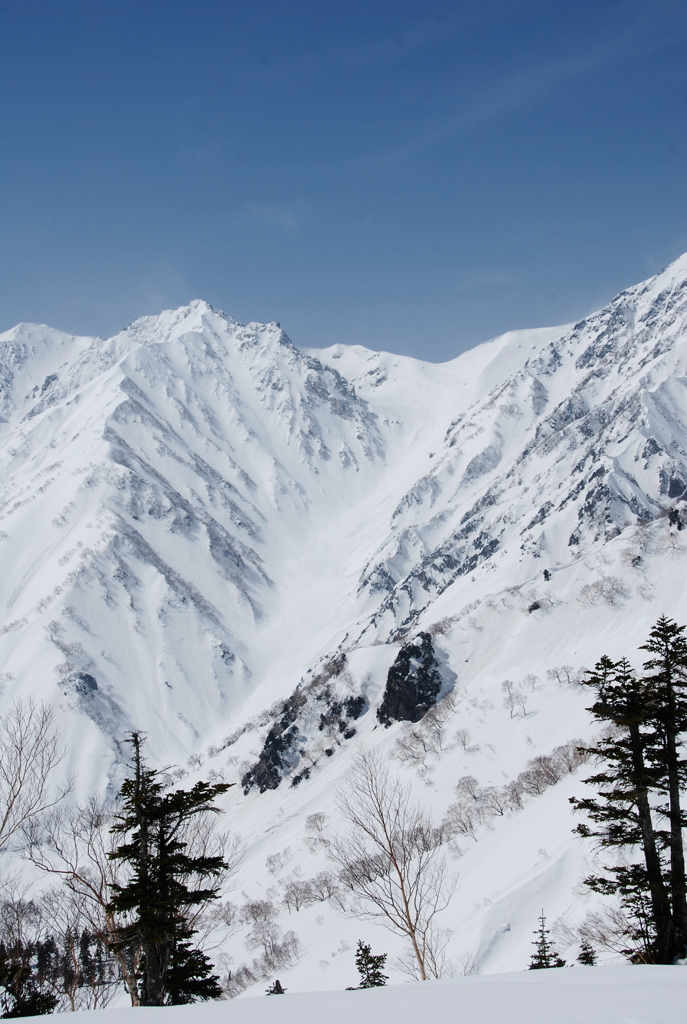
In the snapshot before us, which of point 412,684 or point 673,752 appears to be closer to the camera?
point 673,752

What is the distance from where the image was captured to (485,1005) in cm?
1003

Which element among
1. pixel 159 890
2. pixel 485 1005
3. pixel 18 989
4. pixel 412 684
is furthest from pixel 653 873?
pixel 412 684

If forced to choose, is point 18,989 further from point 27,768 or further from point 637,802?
point 637,802

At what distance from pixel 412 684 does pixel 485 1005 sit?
88215mm

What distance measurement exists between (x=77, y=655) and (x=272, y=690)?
51099 mm

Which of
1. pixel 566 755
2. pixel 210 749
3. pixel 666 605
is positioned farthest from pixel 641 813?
pixel 210 749

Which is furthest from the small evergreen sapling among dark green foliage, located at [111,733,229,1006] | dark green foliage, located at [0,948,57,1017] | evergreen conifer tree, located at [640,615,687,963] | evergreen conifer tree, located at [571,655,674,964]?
dark green foliage, located at [0,948,57,1017]

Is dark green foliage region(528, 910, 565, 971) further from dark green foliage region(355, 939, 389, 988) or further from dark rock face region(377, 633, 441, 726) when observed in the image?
dark rock face region(377, 633, 441, 726)

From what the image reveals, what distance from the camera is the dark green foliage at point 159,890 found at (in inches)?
627

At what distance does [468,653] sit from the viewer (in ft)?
328

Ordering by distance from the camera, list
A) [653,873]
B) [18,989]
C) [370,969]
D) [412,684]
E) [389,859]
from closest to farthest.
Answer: [18,989] → [653,873] → [389,859] → [370,969] → [412,684]

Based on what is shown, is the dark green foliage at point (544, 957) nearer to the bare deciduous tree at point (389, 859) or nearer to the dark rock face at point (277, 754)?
the bare deciduous tree at point (389, 859)

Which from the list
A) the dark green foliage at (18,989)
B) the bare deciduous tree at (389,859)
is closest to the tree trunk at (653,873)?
the bare deciduous tree at (389,859)

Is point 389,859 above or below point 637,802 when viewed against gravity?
below
